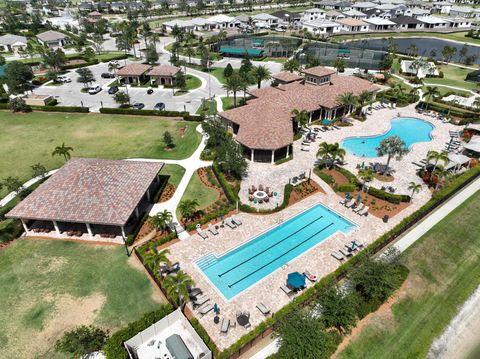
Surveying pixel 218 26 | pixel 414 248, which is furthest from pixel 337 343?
pixel 218 26

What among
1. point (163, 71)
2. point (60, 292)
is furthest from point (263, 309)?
point (163, 71)

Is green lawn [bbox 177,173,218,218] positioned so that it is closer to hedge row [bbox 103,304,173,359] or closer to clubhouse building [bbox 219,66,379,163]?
clubhouse building [bbox 219,66,379,163]

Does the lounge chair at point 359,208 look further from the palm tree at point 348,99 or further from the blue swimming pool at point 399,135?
the palm tree at point 348,99

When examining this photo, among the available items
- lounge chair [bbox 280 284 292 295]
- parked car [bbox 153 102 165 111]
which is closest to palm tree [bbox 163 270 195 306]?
lounge chair [bbox 280 284 292 295]

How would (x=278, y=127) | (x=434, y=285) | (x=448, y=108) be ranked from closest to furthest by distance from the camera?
(x=434, y=285) < (x=278, y=127) < (x=448, y=108)

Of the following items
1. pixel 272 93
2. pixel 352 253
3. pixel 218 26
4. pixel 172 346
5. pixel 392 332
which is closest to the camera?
pixel 172 346

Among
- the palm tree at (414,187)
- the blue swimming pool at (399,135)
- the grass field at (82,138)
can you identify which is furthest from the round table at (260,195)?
the blue swimming pool at (399,135)

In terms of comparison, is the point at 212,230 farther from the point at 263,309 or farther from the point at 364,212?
the point at 364,212

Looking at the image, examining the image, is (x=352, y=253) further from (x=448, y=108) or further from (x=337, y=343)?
(x=448, y=108)
